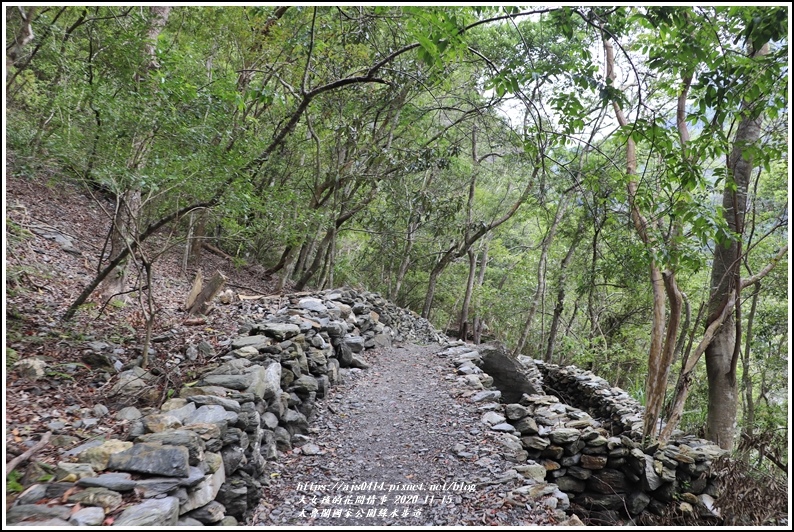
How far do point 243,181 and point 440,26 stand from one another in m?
2.74

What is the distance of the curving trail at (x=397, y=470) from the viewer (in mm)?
3178

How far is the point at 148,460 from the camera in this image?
2422 mm

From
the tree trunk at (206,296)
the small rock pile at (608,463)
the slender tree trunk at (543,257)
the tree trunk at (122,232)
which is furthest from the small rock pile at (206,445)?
the slender tree trunk at (543,257)

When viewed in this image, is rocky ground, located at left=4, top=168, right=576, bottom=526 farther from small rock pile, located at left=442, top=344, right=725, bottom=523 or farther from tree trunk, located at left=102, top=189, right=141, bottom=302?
small rock pile, located at left=442, top=344, right=725, bottom=523

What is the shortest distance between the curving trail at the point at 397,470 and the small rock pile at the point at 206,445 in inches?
9.3

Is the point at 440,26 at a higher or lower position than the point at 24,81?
lower

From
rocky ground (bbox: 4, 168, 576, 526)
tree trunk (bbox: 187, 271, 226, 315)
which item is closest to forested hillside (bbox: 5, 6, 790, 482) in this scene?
rocky ground (bbox: 4, 168, 576, 526)

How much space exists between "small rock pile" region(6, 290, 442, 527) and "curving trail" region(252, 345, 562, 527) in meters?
0.24

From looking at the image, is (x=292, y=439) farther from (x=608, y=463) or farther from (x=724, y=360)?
(x=724, y=360)

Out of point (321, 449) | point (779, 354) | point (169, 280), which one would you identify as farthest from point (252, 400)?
point (779, 354)

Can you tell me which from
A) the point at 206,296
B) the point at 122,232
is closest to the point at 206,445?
→ the point at 122,232

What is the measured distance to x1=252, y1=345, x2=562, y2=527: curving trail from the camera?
10.4 feet

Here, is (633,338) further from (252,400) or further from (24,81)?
(24,81)

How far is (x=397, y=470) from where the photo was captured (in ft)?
12.5
